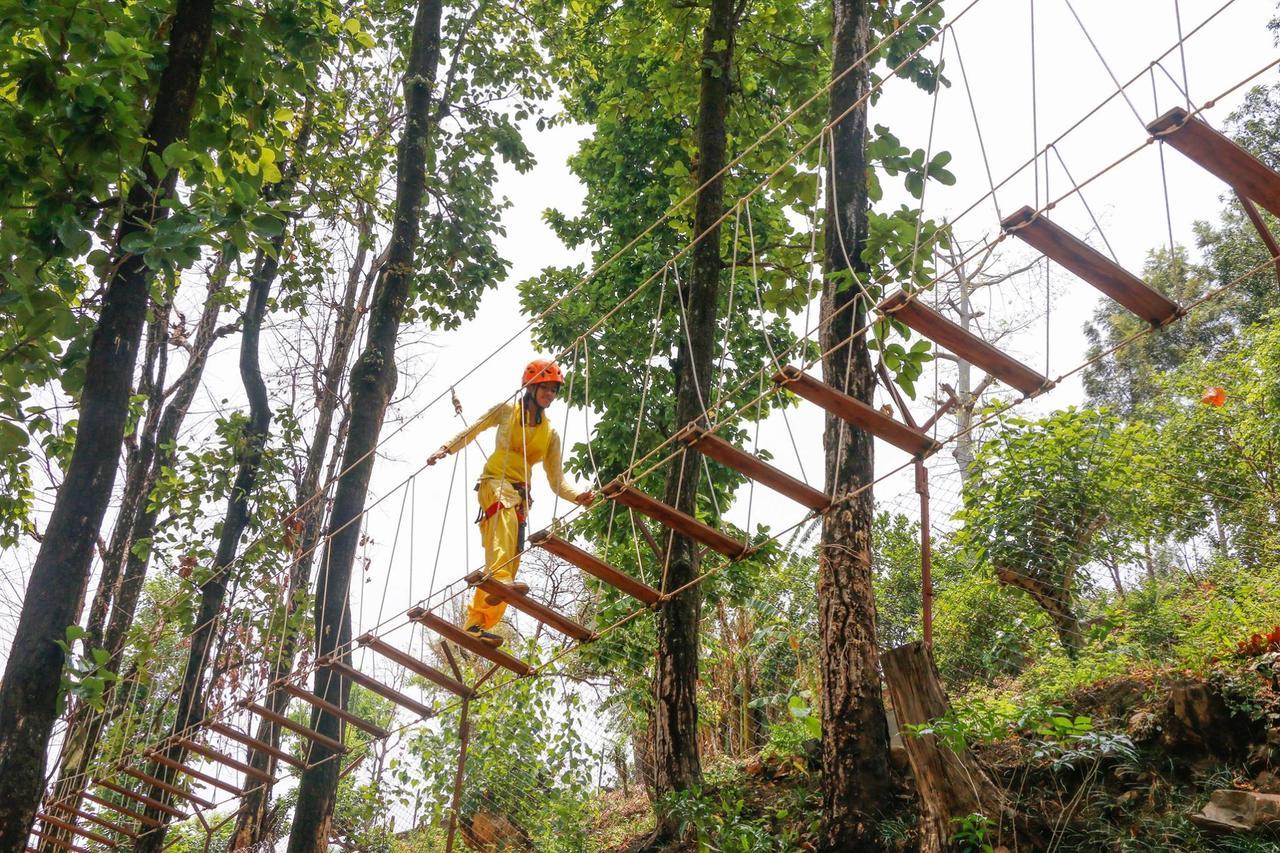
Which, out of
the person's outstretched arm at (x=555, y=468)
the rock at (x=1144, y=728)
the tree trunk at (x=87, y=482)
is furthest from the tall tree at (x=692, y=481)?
the tree trunk at (x=87, y=482)

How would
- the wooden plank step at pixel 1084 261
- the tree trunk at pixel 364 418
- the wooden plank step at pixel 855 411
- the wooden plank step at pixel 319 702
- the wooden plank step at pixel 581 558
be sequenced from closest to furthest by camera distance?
1. the wooden plank step at pixel 1084 261
2. the wooden plank step at pixel 855 411
3. the wooden plank step at pixel 581 558
4. the wooden plank step at pixel 319 702
5. the tree trunk at pixel 364 418

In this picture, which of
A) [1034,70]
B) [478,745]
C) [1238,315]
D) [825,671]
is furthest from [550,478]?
[1238,315]

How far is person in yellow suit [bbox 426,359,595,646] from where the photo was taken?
4.78m

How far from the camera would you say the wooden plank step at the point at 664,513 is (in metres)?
3.56

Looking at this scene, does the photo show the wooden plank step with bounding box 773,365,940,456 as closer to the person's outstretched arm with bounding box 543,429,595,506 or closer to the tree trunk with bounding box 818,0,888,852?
the tree trunk with bounding box 818,0,888,852

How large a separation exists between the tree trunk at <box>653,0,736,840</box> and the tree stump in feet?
4.19

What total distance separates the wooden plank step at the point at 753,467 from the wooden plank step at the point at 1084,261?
1.03 m

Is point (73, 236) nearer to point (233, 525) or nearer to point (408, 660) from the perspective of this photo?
point (408, 660)

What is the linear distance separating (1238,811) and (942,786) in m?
1.03

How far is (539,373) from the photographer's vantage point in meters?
4.86

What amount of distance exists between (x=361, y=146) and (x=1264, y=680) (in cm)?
827

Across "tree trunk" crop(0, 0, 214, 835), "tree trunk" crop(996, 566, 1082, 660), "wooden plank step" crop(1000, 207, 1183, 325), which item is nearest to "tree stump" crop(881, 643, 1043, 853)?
"wooden plank step" crop(1000, 207, 1183, 325)

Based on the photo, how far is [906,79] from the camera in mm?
6078

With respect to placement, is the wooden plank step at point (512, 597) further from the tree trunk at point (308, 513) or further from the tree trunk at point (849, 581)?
the tree trunk at point (308, 513)
